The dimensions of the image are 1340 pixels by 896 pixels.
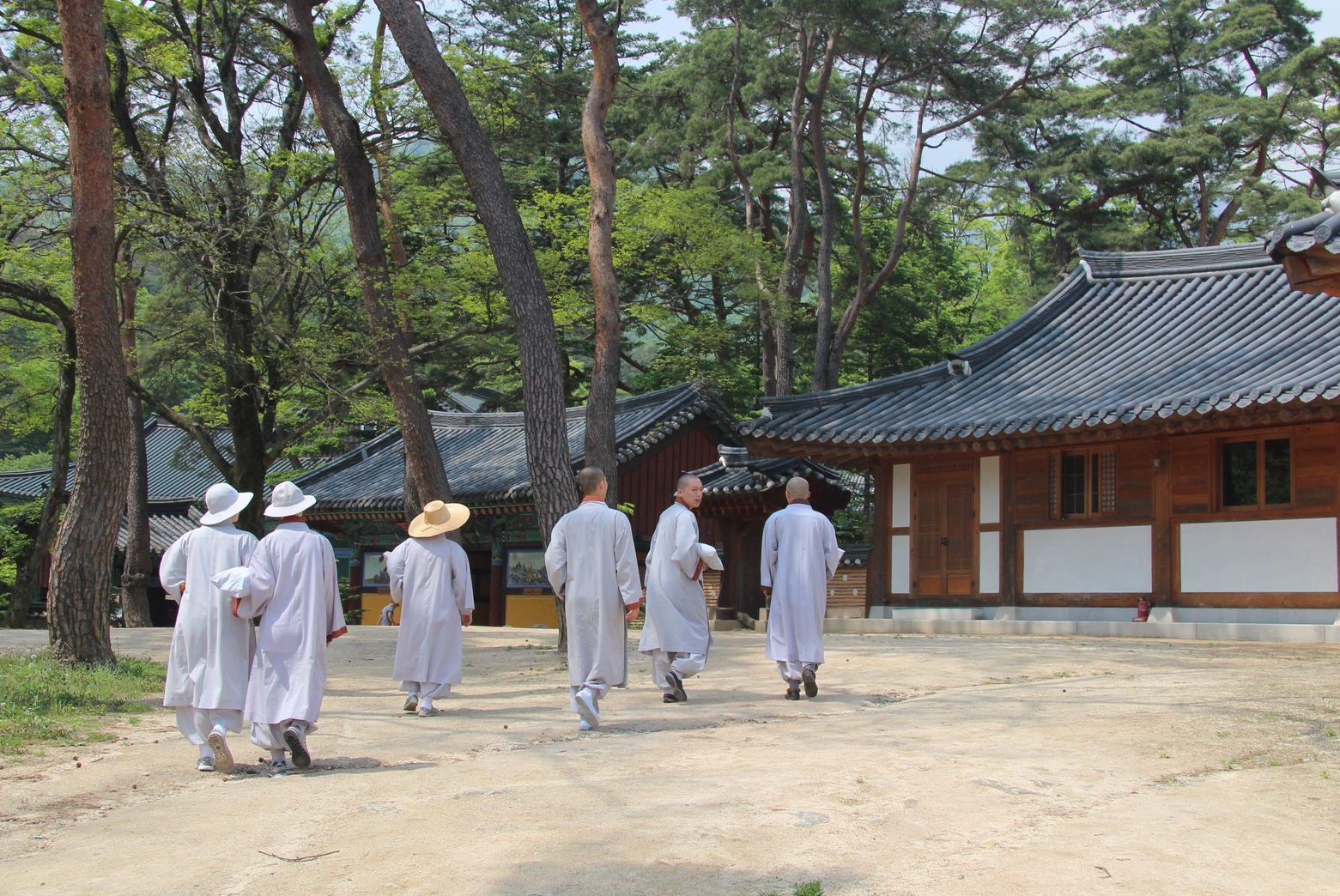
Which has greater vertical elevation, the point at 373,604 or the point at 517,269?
the point at 517,269

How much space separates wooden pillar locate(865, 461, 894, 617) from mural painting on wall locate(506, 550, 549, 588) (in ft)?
27.7

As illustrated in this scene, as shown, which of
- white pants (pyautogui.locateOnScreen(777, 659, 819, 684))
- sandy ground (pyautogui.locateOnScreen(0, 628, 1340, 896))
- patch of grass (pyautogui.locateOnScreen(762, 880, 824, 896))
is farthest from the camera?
white pants (pyautogui.locateOnScreen(777, 659, 819, 684))

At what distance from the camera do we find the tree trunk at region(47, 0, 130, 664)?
10.1 m

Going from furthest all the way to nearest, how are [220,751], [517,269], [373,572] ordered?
[373,572] → [517,269] → [220,751]

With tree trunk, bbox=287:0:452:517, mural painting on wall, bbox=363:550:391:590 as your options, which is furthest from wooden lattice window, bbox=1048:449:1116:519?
mural painting on wall, bbox=363:550:391:590

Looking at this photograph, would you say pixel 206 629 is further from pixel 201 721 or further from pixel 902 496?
pixel 902 496

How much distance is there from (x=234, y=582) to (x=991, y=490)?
1223 cm

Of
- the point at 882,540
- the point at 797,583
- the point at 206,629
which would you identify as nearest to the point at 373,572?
the point at 882,540

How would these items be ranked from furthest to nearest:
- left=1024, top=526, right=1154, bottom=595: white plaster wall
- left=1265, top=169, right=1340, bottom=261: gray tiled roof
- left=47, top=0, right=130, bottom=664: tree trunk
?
left=1024, top=526, right=1154, bottom=595: white plaster wall
left=47, top=0, right=130, bottom=664: tree trunk
left=1265, top=169, right=1340, bottom=261: gray tiled roof

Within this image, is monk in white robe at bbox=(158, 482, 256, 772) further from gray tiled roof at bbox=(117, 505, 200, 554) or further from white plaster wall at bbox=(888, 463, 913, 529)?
gray tiled roof at bbox=(117, 505, 200, 554)

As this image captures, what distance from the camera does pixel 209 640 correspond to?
6.66 meters

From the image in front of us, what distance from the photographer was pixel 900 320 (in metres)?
28.5

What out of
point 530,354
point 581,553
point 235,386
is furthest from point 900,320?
point 581,553

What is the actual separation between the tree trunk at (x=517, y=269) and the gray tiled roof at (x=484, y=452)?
1051 centimetres
